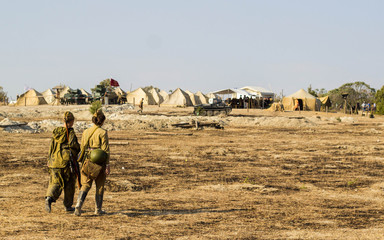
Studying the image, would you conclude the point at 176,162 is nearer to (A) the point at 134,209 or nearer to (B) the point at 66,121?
(A) the point at 134,209

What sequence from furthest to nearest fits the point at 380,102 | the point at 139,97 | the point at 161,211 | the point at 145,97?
the point at 139,97 < the point at 145,97 < the point at 380,102 < the point at 161,211

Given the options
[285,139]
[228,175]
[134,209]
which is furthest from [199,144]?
[134,209]

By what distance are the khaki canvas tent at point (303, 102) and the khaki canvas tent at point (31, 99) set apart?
30463 millimetres

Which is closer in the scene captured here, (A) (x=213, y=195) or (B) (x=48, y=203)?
(B) (x=48, y=203)

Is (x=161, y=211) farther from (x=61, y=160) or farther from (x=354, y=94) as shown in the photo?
(x=354, y=94)

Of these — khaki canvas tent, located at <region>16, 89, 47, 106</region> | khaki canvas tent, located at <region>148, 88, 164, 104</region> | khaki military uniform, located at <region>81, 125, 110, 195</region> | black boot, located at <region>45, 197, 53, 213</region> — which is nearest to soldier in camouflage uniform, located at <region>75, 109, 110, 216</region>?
khaki military uniform, located at <region>81, 125, 110, 195</region>

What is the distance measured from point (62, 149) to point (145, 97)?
201 ft

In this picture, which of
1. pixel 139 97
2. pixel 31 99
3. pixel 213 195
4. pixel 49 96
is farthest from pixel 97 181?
pixel 49 96

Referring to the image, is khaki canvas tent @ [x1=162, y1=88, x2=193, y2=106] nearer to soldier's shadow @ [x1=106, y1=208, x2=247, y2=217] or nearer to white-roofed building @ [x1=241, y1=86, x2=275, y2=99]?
white-roofed building @ [x1=241, y1=86, x2=275, y2=99]

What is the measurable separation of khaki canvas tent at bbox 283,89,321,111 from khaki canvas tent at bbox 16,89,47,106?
30.5 m

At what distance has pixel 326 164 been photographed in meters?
14.5

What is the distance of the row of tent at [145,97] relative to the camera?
210 feet

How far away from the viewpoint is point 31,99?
209 ft

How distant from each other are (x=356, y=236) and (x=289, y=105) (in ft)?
172
